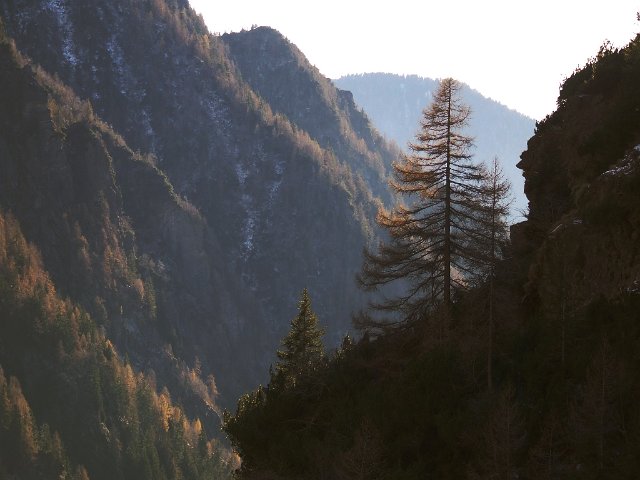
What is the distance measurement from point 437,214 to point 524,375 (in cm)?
782

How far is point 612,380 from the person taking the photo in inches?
595

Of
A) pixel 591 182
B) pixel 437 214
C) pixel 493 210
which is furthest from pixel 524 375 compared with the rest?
pixel 493 210

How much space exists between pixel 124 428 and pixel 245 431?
127774 millimetres

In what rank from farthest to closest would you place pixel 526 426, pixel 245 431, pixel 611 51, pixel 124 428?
pixel 124 428, pixel 611 51, pixel 245 431, pixel 526 426

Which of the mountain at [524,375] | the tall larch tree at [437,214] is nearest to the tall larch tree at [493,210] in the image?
the tall larch tree at [437,214]

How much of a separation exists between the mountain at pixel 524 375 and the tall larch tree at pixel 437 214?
1.20m

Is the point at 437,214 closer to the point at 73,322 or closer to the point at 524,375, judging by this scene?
the point at 524,375

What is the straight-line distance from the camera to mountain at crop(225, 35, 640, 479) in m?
15.0

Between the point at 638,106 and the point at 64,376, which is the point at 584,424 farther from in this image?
the point at 64,376

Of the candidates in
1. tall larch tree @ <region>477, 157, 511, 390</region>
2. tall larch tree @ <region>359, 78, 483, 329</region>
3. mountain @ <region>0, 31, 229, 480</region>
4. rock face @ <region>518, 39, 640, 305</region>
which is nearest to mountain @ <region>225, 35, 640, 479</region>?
rock face @ <region>518, 39, 640, 305</region>

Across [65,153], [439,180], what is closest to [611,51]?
[439,180]

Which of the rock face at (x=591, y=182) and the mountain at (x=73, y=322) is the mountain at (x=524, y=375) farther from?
the mountain at (x=73, y=322)

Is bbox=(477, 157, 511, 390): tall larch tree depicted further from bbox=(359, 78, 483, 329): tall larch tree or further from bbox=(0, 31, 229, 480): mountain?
bbox=(0, 31, 229, 480): mountain

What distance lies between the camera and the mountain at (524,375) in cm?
1500
